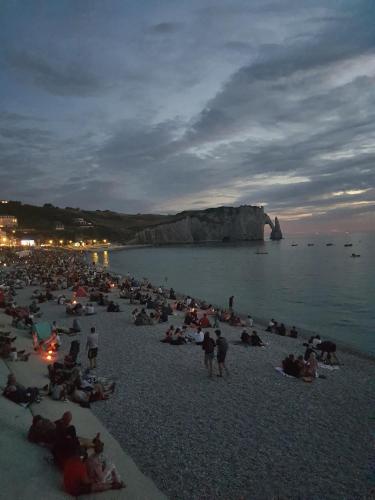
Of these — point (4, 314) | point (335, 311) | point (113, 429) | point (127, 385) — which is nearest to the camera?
point (113, 429)

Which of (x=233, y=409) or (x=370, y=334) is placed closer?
(x=233, y=409)

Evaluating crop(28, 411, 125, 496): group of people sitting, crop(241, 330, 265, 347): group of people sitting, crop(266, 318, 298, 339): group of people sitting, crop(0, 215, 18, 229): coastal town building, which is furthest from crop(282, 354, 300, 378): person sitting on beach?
crop(0, 215, 18, 229): coastal town building

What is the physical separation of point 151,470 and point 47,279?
32.2m

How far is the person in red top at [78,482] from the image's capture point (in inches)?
214

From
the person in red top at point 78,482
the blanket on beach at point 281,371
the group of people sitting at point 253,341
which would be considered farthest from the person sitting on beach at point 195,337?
the person in red top at point 78,482

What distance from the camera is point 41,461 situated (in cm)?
604

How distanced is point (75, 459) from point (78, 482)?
0.35m

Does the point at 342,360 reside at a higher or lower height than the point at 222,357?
lower

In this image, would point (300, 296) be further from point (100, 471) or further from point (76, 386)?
point (100, 471)

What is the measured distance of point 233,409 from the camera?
9219 mm

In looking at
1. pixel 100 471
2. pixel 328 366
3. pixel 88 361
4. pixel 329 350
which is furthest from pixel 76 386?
pixel 329 350

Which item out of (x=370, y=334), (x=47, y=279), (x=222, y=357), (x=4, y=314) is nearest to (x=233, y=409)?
(x=222, y=357)

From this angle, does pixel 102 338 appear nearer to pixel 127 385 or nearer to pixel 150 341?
pixel 150 341

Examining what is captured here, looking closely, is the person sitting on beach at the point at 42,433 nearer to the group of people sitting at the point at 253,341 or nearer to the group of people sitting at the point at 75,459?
the group of people sitting at the point at 75,459
